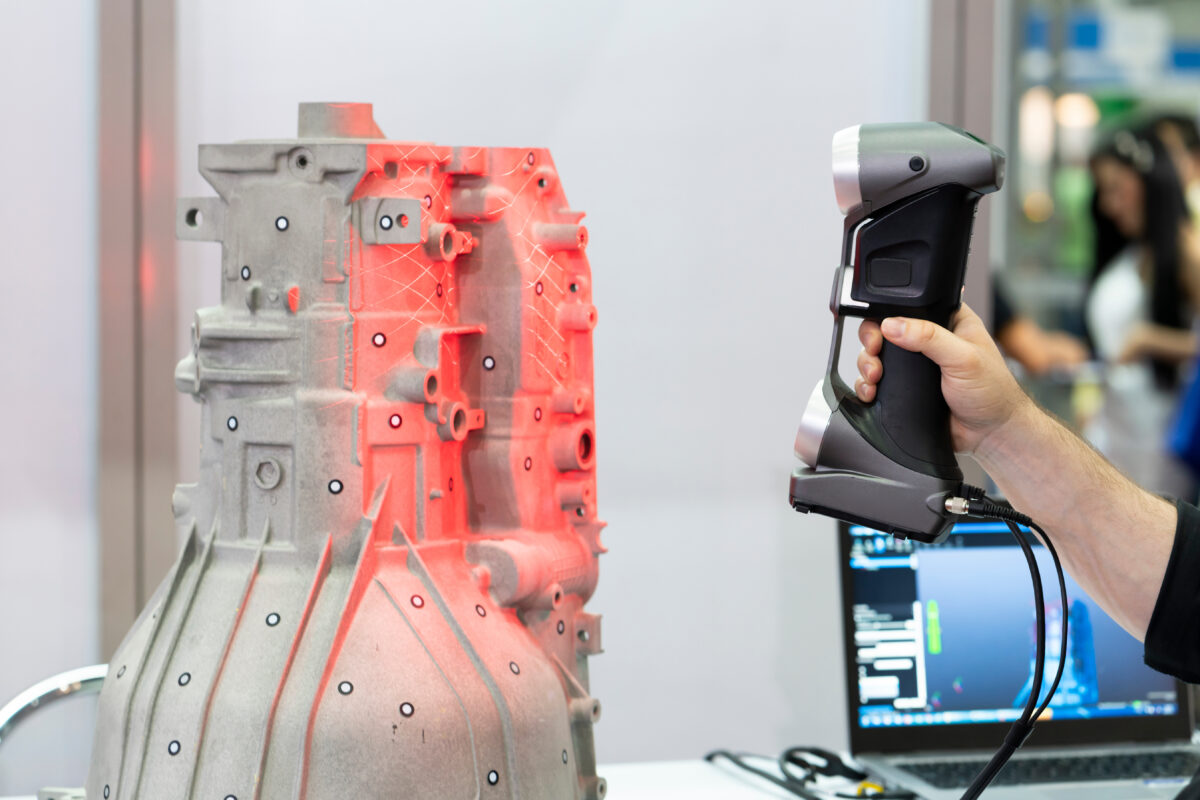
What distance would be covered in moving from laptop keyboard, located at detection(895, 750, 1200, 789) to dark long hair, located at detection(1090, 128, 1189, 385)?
2907 millimetres

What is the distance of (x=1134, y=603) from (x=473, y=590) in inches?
23.0

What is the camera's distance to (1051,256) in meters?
4.77

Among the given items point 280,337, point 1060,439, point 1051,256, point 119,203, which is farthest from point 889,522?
point 1051,256

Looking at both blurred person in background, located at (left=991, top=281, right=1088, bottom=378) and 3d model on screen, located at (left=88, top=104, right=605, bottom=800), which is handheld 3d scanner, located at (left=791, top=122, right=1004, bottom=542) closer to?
3d model on screen, located at (left=88, top=104, right=605, bottom=800)

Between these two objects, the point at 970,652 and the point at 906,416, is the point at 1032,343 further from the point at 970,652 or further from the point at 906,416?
the point at 906,416

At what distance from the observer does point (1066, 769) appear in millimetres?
1294

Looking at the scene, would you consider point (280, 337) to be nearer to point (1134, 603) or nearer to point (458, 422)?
point (458, 422)

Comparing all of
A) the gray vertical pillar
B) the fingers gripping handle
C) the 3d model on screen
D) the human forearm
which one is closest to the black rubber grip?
the fingers gripping handle

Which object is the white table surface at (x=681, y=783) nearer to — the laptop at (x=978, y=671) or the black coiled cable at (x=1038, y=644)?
the laptop at (x=978, y=671)

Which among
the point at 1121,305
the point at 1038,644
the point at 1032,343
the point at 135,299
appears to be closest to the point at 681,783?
the point at 1038,644

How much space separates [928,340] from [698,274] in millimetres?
611

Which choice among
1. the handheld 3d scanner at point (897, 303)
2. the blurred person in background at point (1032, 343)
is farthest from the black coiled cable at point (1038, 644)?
the blurred person in background at point (1032, 343)

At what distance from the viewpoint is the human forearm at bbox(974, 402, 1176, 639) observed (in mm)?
1054

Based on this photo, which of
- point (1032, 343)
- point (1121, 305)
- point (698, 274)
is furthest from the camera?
point (1121, 305)
